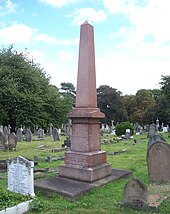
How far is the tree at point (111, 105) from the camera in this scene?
59.1 m

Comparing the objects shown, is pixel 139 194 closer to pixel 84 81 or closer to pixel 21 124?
pixel 84 81

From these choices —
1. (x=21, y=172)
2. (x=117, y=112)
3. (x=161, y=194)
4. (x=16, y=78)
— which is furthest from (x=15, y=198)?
(x=117, y=112)

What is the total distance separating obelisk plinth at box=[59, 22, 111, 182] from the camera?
24.2 ft

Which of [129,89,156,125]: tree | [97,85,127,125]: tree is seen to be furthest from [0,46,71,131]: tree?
[97,85,127,125]: tree

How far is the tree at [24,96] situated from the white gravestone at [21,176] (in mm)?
20983

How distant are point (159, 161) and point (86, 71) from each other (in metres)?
3.44

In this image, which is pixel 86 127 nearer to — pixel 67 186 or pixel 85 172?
pixel 85 172

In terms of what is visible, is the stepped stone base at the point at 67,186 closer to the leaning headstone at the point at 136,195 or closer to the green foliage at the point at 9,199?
the green foliage at the point at 9,199

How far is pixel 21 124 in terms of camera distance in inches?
1082

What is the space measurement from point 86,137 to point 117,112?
51.9m

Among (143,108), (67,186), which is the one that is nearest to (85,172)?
(67,186)

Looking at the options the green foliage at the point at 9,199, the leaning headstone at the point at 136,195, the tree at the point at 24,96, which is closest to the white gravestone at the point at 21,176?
the green foliage at the point at 9,199

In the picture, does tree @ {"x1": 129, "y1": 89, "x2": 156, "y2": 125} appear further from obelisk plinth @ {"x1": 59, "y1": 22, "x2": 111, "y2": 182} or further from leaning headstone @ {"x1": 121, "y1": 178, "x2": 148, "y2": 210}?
leaning headstone @ {"x1": 121, "y1": 178, "x2": 148, "y2": 210}

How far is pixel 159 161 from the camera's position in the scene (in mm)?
7332
